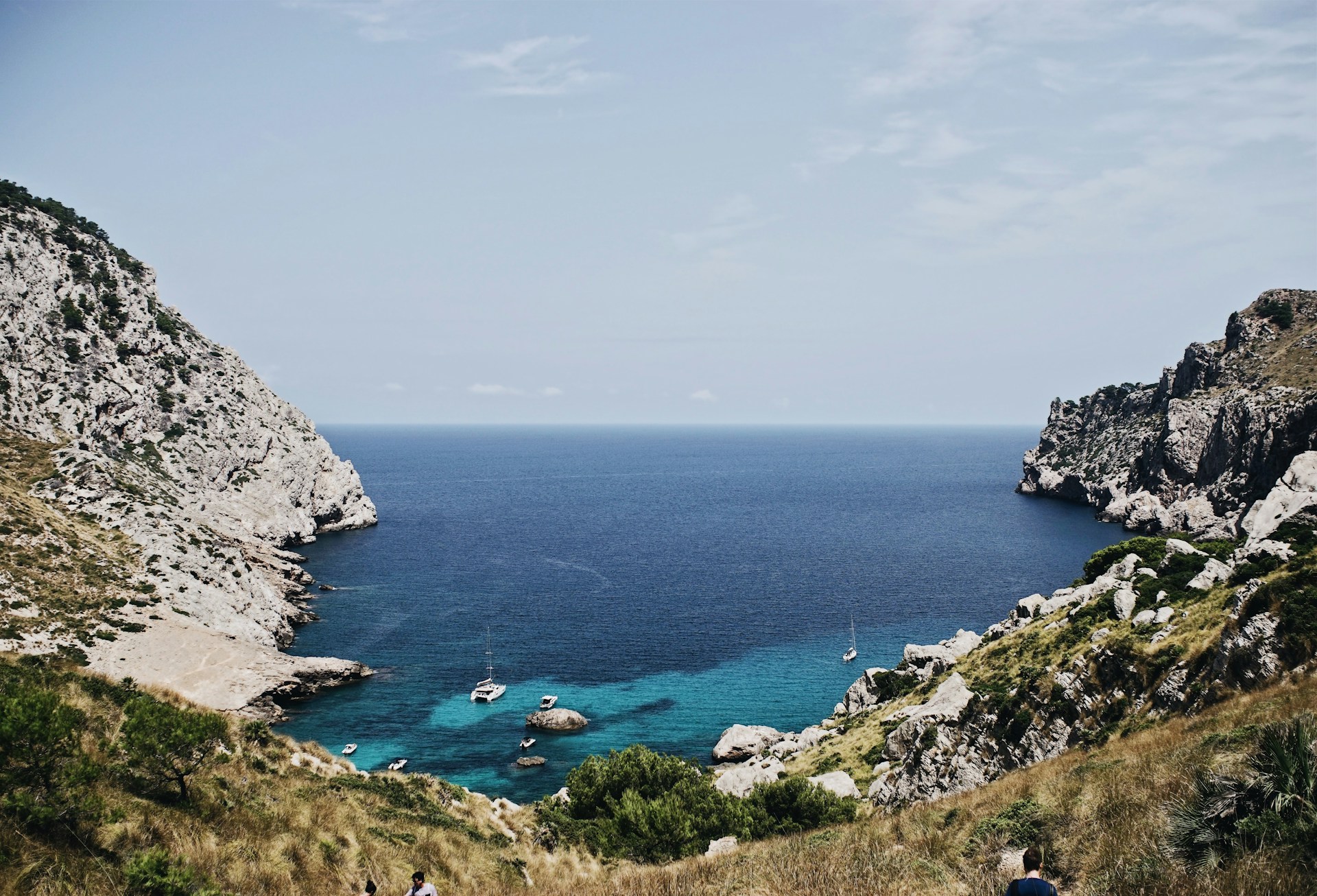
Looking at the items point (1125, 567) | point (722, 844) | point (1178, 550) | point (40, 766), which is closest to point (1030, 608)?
point (1125, 567)

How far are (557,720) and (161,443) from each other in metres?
82.1

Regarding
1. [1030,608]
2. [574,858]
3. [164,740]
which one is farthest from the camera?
[1030,608]

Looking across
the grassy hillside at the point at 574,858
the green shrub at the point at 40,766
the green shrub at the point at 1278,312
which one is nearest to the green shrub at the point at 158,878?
the grassy hillside at the point at 574,858

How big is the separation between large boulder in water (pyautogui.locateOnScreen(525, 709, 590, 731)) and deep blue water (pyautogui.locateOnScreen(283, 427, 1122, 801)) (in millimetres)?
928

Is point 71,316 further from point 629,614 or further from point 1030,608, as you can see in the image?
point 1030,608

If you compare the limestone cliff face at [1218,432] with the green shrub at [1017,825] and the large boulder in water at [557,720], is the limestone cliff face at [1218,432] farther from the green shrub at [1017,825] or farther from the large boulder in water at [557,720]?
the green shrub at [1017,825]

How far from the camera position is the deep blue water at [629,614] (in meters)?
63.1

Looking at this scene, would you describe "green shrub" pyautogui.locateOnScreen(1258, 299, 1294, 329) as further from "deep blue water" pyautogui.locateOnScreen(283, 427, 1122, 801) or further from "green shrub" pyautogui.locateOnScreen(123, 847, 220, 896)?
"green shrub" pyautogui.locateOnScreen(123, 847, 220, 896)

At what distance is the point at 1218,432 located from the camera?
417ft

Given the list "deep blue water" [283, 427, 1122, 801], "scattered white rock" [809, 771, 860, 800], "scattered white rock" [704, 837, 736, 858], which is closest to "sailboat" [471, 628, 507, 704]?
"deep blue water" [283, 427, 1122, 801]

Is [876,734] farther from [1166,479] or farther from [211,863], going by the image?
[1166,479]

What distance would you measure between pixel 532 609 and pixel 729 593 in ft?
90.2

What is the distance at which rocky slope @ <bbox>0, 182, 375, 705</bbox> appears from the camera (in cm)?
7438

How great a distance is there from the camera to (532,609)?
312 ft
